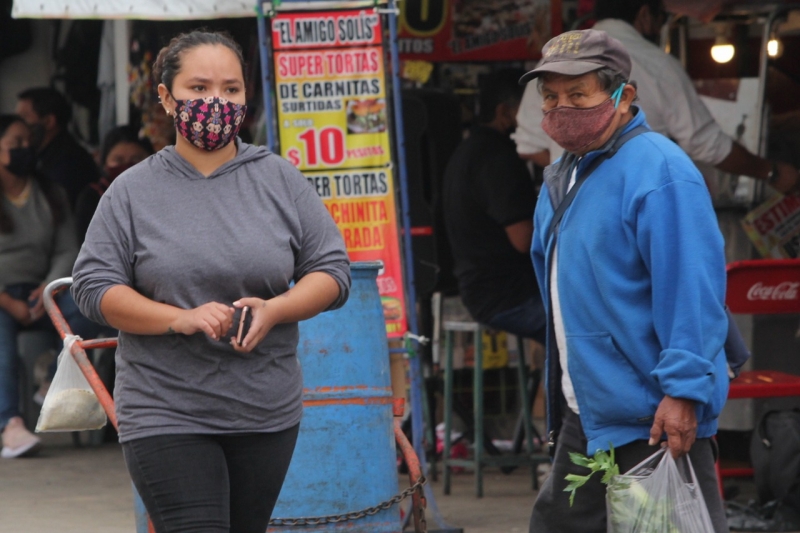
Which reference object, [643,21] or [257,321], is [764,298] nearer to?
[643,21]

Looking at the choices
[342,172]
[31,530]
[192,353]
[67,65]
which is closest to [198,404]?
[192,353]

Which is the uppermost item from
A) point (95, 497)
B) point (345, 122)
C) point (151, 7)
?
point (151, 7)

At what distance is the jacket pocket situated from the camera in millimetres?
3141

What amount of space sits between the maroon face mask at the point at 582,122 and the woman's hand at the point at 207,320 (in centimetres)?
98

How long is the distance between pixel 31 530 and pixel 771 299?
3.42m

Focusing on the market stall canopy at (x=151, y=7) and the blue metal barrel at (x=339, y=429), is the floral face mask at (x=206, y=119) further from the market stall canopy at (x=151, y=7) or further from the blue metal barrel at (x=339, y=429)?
the market stall canopy at (x=151, y=7)

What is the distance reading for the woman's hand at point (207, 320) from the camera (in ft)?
8.97

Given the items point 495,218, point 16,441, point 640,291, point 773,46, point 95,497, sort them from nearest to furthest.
Answer: point 640,291 < point 495,218 < point 95,497 < point 773,46 < point 16,441

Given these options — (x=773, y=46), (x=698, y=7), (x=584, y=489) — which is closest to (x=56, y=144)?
(x=698, y=7)

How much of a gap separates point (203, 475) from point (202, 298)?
391 millimetres

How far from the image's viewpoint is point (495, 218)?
6.43 metres

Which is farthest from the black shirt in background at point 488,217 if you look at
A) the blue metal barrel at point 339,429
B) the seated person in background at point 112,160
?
the seated person in background at point 112,160

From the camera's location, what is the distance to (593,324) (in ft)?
10.5

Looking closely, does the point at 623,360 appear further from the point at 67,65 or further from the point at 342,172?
the point at 67,65
